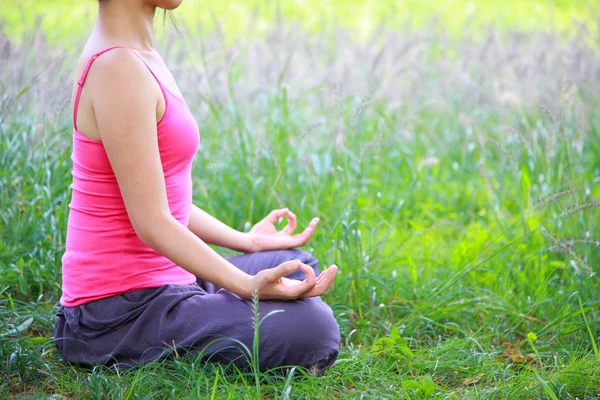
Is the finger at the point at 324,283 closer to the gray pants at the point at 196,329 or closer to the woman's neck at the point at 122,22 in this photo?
the gray pants at the point at 196,329

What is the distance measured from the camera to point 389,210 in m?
3.34

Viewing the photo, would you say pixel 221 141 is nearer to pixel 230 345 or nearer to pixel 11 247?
pixel 11 247

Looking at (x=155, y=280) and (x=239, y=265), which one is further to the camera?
(x=239, y=265)

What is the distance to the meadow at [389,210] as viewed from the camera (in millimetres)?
1895

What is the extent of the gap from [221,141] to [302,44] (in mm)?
1292

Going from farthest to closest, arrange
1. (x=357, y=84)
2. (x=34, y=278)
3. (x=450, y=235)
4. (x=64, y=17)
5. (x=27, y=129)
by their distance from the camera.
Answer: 1. (x=64, y=17)
2. (x=357, y=84)
3. (x=450, y=235)
4. (x=27, y=129)
5. (x=34, y=278)

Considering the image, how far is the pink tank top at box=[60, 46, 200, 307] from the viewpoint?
1.74 metres

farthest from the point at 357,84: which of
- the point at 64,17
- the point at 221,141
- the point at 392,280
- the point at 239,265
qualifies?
the point at 64,17

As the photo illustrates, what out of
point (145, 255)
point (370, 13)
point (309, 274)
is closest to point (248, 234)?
point (145, 255)

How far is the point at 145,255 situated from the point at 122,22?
24.8 inches

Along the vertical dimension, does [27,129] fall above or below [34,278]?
above

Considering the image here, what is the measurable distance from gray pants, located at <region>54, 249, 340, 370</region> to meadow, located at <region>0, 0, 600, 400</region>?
51mm

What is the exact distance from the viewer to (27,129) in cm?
295

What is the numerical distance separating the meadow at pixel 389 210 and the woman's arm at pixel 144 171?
0.86 ft
